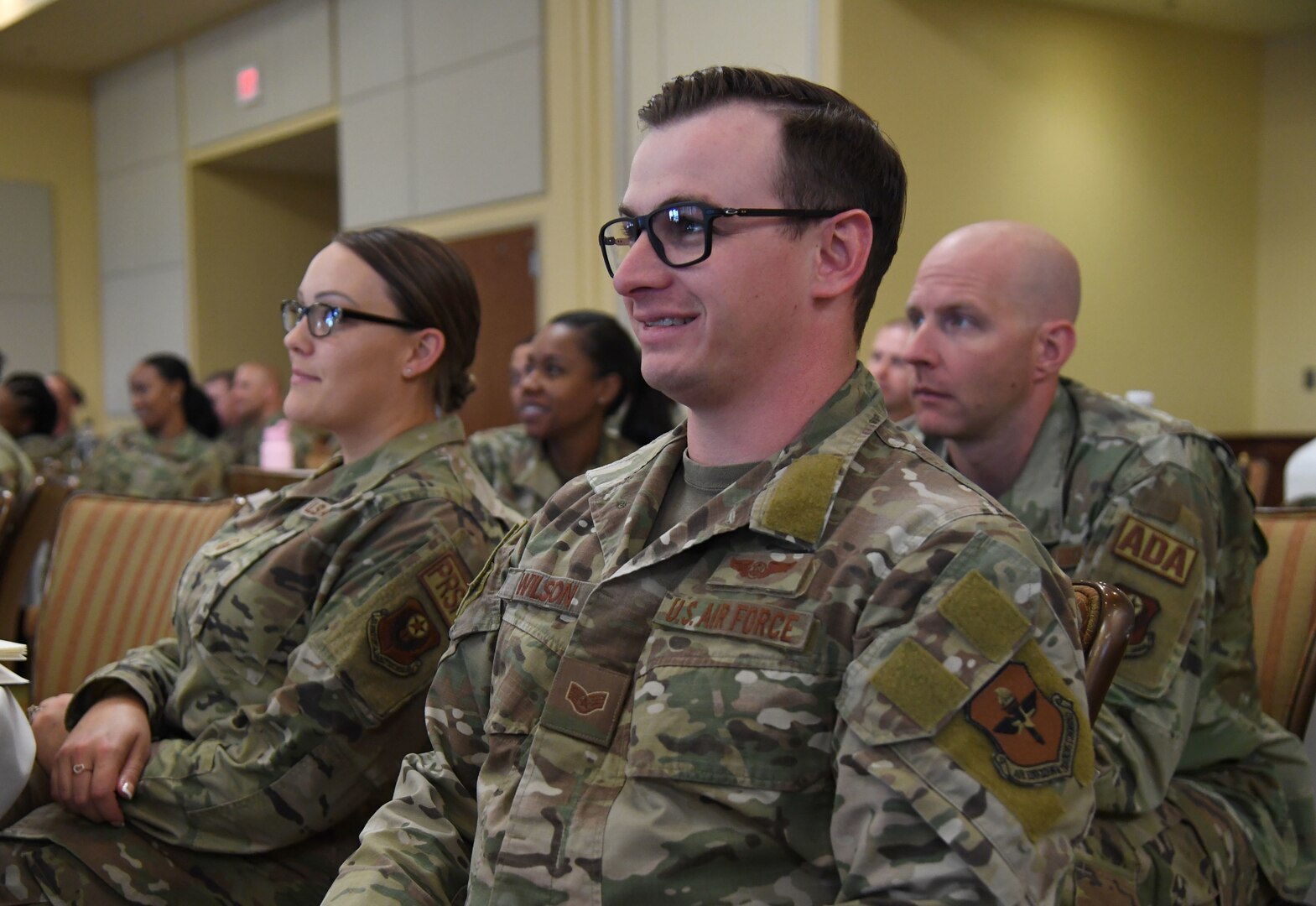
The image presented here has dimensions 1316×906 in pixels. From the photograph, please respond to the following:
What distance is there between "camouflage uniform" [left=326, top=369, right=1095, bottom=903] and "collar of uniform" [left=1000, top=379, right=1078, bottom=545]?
0.74m

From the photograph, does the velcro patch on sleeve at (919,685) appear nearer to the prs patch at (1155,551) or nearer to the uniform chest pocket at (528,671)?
the uniform chest pocket at (528,671)

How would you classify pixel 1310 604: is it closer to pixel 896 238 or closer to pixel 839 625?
pixel 896 238

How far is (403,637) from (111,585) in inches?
→ 37.2

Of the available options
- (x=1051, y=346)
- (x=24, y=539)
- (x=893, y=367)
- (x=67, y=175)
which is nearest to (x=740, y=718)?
(x=1051, y=346)

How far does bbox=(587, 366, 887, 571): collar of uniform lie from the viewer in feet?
3.39

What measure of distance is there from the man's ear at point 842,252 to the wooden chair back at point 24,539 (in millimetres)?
2159

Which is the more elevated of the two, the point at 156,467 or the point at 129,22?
the point at 129,22

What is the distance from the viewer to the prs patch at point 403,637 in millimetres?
1530

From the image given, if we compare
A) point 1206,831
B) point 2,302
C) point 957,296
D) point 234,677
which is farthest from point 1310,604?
point 2,302

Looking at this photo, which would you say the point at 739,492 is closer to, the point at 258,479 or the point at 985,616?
the point at 985,616

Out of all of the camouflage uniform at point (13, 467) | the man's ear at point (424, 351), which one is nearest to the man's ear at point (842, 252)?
the man's ear at point (424, 351)

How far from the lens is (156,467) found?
5.53 metres

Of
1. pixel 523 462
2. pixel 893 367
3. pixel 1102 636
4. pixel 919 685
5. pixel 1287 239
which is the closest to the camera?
pixel 919 685

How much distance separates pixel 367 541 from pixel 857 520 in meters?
0.83
